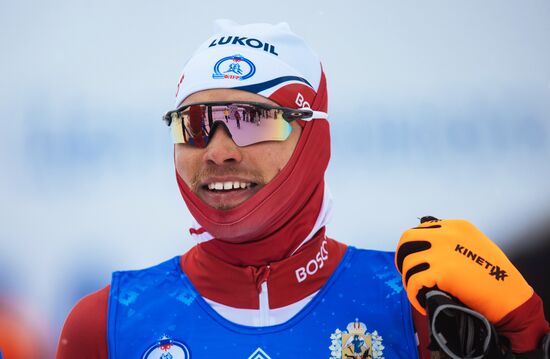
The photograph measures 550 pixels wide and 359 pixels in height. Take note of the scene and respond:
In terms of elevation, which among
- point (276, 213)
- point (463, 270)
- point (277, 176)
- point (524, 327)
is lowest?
point (524, 327)

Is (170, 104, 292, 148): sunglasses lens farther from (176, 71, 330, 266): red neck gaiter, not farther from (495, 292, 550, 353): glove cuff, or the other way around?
(495, 292, 550, 353): glove cuff

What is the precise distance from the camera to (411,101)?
2.55 metres

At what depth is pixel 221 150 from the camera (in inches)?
61.1

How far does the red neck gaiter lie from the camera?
1.56m

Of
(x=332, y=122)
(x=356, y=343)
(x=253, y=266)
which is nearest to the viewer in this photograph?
(x=356, y=343)

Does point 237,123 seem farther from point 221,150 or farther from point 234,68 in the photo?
point 234,68

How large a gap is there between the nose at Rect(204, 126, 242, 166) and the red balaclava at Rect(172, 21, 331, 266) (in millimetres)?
132

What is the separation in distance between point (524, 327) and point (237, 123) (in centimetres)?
94

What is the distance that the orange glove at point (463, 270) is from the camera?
4.09 ft

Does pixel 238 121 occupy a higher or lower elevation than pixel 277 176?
higher

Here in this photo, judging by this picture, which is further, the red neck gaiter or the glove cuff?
the red neck gaiter

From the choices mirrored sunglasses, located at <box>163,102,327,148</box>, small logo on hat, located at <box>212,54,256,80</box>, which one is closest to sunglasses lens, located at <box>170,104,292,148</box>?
mirrored sunglasses, located at <box>163,102,327,148</box>

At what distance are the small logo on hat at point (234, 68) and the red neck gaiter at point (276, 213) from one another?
11 cm

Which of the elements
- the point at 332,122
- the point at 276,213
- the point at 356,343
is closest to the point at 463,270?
the point at 356,343
